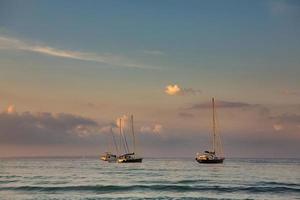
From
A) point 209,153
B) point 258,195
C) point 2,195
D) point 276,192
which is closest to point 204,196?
point 258,195

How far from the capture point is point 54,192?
5762 cm

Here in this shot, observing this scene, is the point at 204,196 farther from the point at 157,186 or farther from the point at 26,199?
the point at 26,199

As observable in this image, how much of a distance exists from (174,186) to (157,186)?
7.48 feet

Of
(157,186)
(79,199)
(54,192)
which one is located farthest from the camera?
(157,186)

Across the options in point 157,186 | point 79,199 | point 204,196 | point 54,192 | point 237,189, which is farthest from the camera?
point 157,186

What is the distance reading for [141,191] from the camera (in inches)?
2370

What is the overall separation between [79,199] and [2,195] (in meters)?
9.17

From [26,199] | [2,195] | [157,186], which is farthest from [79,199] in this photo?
[157,186]

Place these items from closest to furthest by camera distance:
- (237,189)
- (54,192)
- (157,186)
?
(54,192) → (237,189) → (157,186)

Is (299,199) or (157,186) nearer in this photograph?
(299,199)

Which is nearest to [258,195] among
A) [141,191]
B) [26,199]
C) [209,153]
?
[141,191]

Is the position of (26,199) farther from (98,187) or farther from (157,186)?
(157,186)

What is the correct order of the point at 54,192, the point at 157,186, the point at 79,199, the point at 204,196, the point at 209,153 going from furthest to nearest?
the point at 209,153, the point at 157,186, the point at 54,192, the point at 204,196, the point at 79,199

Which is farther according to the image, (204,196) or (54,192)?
(54,192)
